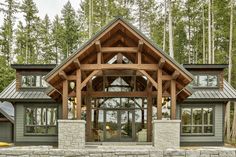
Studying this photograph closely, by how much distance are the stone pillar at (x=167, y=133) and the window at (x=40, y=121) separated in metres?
6.64

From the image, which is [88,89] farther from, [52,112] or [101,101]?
[52,112]

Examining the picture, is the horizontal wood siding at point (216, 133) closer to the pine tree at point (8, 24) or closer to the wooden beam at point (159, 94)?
the wooden beam at point (159, 94)

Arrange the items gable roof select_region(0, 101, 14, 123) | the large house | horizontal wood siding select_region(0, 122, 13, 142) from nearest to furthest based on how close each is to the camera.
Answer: the large house < gable roof select_region(0, 101, 14, 123) < horizontal wood siding select_region(0, 122, 13, 142)

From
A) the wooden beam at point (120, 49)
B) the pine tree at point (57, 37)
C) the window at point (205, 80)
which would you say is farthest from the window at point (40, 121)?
the pine tree at point (57, 37)

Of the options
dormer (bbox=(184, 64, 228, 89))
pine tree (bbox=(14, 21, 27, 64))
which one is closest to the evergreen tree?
pine tree (bbox=(14, 21, 27, 64))

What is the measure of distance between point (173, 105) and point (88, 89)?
184 inches

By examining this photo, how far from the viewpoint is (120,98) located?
17672 mm

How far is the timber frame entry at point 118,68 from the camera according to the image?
14.0m

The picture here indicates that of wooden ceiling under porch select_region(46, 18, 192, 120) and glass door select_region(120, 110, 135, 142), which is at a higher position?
wooden ceiling under porch select_region(46, 18, 192, 120)

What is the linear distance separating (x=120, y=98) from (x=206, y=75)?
527 centimetres

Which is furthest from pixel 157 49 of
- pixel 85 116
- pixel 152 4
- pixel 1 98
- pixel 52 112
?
pixel 152 4

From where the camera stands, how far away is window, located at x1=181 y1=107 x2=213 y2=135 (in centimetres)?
1858

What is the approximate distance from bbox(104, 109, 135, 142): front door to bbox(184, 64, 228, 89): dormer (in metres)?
4.39

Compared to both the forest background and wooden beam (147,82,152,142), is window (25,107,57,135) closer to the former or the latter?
wooden beam (147,82,152,142)
